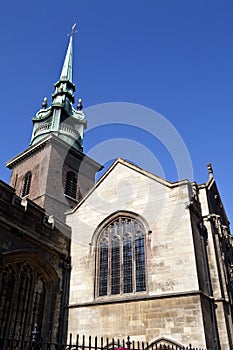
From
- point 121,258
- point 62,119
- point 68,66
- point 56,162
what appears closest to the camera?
point 121,258

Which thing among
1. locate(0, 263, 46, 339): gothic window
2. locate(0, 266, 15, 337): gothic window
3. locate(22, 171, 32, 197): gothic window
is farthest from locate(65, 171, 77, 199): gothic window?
locate(0, 266, 15, 337): gothic window

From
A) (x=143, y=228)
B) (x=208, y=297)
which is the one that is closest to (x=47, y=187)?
(x=143, y=228)

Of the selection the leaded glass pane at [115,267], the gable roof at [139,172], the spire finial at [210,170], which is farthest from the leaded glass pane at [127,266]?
the spire finial at [210,170]

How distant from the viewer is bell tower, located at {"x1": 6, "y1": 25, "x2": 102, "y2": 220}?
23.0 m

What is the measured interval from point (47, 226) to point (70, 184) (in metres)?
10.5

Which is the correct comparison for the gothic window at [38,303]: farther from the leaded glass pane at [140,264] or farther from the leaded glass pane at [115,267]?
the leaded glass pane at [140,264]

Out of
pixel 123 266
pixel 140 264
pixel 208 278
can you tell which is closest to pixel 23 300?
pixel 123 266

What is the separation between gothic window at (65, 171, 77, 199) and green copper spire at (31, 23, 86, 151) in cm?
292

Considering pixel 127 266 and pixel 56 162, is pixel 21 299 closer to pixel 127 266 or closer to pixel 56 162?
pixel 127 266

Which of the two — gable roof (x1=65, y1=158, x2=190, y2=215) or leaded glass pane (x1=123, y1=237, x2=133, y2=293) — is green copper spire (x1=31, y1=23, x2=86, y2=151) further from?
leaded glass pane (x1=123, y1=237, x2=133, y2=293)

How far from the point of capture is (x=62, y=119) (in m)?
28.7

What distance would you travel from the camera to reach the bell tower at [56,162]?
23.0m

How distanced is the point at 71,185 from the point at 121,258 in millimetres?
11421

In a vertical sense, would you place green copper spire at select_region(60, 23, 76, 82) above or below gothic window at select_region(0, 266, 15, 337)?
above
